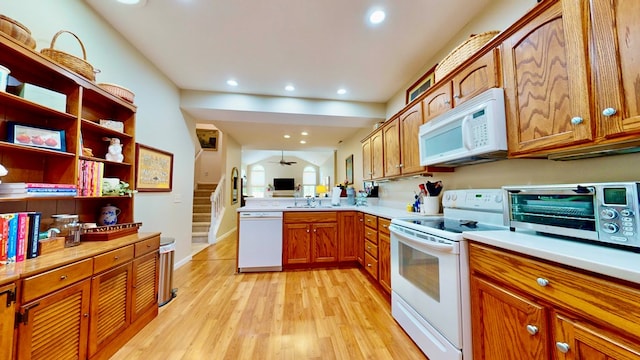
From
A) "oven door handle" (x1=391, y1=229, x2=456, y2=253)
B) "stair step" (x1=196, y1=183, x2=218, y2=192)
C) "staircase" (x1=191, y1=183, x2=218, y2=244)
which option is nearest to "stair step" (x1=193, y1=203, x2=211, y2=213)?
"staircase" (x1=191, y1=183, x2=218, y2=244)

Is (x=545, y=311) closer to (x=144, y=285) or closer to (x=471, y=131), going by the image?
(x=471, y=131)

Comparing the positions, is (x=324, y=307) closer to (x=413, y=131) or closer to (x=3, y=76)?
(x=413, y=131)

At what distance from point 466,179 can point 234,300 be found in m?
2.54

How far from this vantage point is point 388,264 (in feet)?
7.70

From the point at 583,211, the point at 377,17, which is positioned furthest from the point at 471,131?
the point at 377,17

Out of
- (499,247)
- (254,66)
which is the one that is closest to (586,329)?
(499,247)

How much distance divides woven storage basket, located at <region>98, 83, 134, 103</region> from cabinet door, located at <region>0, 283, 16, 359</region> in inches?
60.8

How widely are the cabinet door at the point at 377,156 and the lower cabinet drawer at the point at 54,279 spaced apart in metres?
2.94

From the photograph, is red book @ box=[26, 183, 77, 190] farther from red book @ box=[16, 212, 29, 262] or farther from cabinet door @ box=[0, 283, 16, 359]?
cabinet door @ box=[0, 283, 16, 359]

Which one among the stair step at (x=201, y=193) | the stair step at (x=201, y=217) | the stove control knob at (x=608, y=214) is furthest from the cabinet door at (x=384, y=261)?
the stair step at (x=201, y=193)

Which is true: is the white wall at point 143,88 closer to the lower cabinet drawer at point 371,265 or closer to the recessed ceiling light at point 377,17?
the recessed ceiling light at point 377,17

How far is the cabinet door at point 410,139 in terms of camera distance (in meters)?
2.38

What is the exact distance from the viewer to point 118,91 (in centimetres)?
199

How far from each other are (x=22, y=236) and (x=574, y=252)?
2.52 meters
